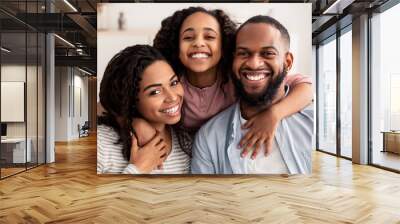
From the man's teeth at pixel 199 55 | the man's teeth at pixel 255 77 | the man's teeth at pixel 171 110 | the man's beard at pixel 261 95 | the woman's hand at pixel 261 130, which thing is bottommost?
the woman's hand at pixel 261 130

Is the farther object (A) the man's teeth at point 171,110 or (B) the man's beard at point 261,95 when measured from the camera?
(B) the man's beard at point 261,95

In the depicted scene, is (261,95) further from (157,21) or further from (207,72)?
(157,21)

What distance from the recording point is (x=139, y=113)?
6195mm

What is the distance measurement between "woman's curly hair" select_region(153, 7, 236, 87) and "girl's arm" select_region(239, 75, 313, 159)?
83 cm

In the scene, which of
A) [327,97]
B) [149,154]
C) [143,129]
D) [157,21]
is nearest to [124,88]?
[143,129]

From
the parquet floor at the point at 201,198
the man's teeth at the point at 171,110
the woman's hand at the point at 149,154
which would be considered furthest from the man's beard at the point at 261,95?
the woman's hand at the point at 149,154

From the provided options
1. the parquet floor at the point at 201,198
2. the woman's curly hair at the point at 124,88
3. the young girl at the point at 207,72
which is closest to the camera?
the parquet floor at the point at 201,198

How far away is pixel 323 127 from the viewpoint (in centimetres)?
1098

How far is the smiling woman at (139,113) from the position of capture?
20.0 ft

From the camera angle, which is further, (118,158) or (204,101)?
(118,158)

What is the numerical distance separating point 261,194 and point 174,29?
9.44ft

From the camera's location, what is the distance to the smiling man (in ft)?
20.5

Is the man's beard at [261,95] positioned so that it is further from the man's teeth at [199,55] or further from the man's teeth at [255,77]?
the man's teeth at [199,55]

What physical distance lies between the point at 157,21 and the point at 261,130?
240 cm
